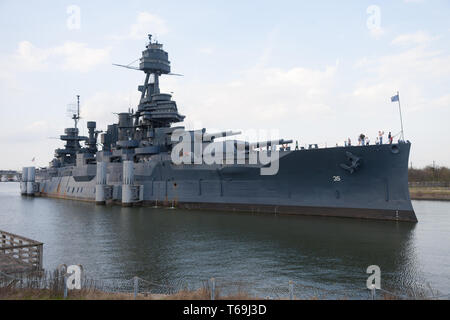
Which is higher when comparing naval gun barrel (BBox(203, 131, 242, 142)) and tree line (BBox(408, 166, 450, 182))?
naval gun barrel (BBox(203, 131, 242, 142))

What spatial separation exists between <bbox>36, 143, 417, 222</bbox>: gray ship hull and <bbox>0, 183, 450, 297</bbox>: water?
120cm

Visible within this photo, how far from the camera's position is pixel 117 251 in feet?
47.5

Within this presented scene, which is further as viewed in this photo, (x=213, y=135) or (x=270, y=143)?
(x=213, y=135)

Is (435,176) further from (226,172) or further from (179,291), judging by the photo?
(179,291)

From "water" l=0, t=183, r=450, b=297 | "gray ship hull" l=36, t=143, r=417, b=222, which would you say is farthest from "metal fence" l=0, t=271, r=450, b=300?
"gray ship hull" l=36, t=143, r=417, b=222

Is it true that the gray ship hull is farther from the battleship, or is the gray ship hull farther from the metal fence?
the metal fence

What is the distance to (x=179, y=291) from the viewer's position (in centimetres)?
839

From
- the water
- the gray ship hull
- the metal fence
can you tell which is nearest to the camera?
the metal fence

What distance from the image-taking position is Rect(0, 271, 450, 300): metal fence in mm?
7270

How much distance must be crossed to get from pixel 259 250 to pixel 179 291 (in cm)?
652

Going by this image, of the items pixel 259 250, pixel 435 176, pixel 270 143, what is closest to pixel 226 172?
pixel 270 143
